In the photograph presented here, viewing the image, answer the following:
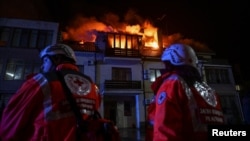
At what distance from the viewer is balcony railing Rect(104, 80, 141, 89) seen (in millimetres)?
18770

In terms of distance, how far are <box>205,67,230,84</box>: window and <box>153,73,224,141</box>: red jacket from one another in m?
22.1

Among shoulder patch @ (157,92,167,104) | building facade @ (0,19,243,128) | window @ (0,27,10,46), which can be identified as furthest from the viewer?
window @ (0,27,10,46)

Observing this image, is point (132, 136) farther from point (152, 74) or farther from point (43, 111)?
point (43, 111)

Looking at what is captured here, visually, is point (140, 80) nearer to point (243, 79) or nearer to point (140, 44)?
point (140, 44)

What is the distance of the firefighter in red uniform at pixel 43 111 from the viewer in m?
1.99

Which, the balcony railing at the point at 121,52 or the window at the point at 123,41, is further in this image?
the window at the point at 123,41

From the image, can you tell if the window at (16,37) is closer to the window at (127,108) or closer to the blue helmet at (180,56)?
the window at (127,108)

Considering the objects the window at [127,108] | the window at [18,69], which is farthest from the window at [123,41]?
the window at [18,69]

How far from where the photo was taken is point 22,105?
2.04 m

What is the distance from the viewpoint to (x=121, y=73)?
67.1 feet

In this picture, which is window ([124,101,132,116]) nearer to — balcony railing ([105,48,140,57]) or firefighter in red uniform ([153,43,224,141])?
balcony railing ([105,48,140,57])

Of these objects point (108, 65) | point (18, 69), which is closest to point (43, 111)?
point (18, 69)

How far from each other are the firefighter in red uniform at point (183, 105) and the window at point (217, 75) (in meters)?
21.9

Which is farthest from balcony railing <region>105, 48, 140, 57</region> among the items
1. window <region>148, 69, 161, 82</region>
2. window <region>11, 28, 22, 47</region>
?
window <region>11, 28, 22, 47</region>
